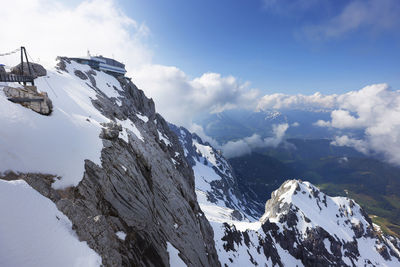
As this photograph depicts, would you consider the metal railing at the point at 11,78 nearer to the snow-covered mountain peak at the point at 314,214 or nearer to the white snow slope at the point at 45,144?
the white snow slope at the point at 45,144

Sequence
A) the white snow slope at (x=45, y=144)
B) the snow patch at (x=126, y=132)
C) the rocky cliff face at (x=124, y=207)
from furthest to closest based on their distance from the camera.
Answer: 1. the snow patch at (x=126, y=132)
2. the white snow slope at (x=45, y=144)
3. the rocky cliff face at (x=124, y=207)

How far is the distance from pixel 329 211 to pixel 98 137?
170700 millimetres

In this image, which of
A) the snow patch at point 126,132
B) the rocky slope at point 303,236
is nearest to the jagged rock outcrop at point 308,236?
the rocky slope at point 303,236

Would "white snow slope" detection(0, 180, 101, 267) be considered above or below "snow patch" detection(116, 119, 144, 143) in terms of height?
below

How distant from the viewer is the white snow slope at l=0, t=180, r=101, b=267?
700cm

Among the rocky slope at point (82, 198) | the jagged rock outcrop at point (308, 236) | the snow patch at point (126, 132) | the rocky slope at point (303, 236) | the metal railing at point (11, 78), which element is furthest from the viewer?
the jagged rock outcrop at point (308, 236)

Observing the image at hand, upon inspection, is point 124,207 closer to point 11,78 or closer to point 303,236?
point 11,78

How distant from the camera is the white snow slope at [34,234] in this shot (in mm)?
7000

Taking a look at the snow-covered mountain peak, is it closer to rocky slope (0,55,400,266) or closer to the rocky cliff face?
the rocky cliff face

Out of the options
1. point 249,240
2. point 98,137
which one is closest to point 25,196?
point 98,137

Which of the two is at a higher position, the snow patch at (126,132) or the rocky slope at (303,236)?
the snow patch at (126,132)

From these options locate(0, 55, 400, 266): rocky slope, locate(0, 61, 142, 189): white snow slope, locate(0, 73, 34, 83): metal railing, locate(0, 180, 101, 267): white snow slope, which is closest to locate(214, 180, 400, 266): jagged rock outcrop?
locate(0, 55, 400, 266): rocky slope

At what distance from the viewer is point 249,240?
71500 mm

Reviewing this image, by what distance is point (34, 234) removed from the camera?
7.97m
